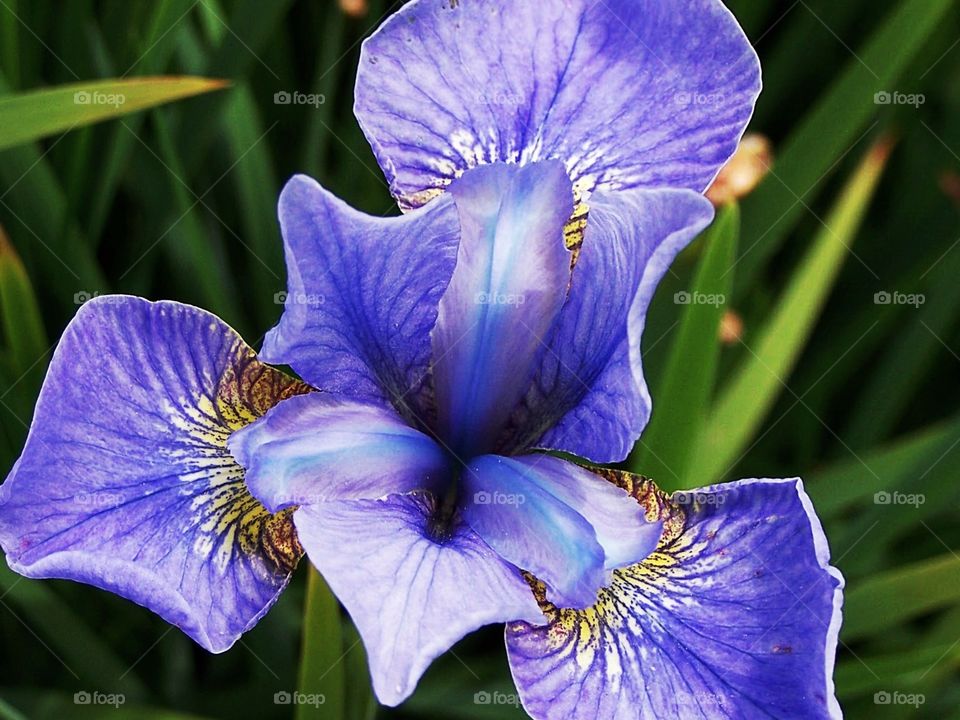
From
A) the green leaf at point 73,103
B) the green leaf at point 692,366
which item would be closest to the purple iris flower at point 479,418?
the green leaf at point 692,366

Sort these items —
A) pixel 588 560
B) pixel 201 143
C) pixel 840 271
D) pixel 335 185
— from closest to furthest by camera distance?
1. pixel 588 560
2. pixel 201 143
3. pixel 335 185
4. pixel 840 271

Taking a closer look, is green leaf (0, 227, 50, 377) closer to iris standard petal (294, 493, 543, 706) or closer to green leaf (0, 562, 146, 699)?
green leaf (0, 562, 146, 699)

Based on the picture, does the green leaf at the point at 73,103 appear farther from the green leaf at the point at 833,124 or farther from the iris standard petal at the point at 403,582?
the green leaf at the point at 833,124

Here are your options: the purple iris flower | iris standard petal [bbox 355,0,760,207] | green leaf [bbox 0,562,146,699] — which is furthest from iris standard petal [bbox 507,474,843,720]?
green leaf [bbox 0,562,146,699]

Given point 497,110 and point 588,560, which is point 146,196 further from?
point 588,560

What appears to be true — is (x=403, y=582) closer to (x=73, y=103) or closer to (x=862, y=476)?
(x=73, y=103)

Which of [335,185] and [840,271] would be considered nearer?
[335,185]

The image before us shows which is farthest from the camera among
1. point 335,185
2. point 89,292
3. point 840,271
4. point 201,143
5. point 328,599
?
point 840,271

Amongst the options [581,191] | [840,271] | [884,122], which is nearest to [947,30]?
[884,122]
